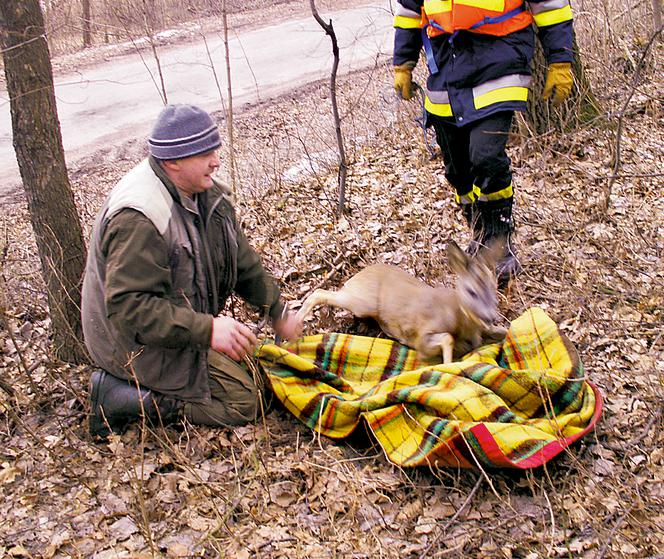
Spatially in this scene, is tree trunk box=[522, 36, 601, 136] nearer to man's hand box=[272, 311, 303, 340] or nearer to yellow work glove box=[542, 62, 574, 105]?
yellow work glove box=[542, 62, 574, 105]

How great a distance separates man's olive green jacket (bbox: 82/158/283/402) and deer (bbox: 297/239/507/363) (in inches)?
30.7

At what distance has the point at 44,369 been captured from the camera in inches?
196

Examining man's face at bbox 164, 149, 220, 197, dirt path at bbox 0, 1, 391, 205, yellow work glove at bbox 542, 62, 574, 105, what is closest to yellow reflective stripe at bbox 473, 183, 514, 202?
yellow work glove at bbox 542, 62, 574, 105

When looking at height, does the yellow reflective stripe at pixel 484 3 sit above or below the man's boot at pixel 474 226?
above

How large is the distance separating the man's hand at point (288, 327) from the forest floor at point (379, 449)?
1.54 feet

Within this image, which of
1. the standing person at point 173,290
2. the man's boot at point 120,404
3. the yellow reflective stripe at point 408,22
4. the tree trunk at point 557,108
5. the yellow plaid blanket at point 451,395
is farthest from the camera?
the tree trunk at point 557,108

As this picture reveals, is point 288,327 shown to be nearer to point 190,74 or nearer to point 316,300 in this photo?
point 316,300

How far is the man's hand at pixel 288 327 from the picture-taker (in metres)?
4.46

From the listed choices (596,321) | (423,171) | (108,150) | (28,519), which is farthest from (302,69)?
(28,519)

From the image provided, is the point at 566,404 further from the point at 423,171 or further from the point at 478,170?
the point at 423,171

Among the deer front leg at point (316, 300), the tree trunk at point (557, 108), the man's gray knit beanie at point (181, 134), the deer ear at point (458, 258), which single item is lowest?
the deer front leg at point (316, 300)

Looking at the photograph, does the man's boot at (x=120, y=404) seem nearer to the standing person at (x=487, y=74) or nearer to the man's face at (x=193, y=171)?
the man's face at (x=193, y=171)

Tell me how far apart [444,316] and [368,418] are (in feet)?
3.15

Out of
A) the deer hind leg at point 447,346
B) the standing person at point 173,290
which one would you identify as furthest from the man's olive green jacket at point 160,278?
the deer hind leg at point 447,346
